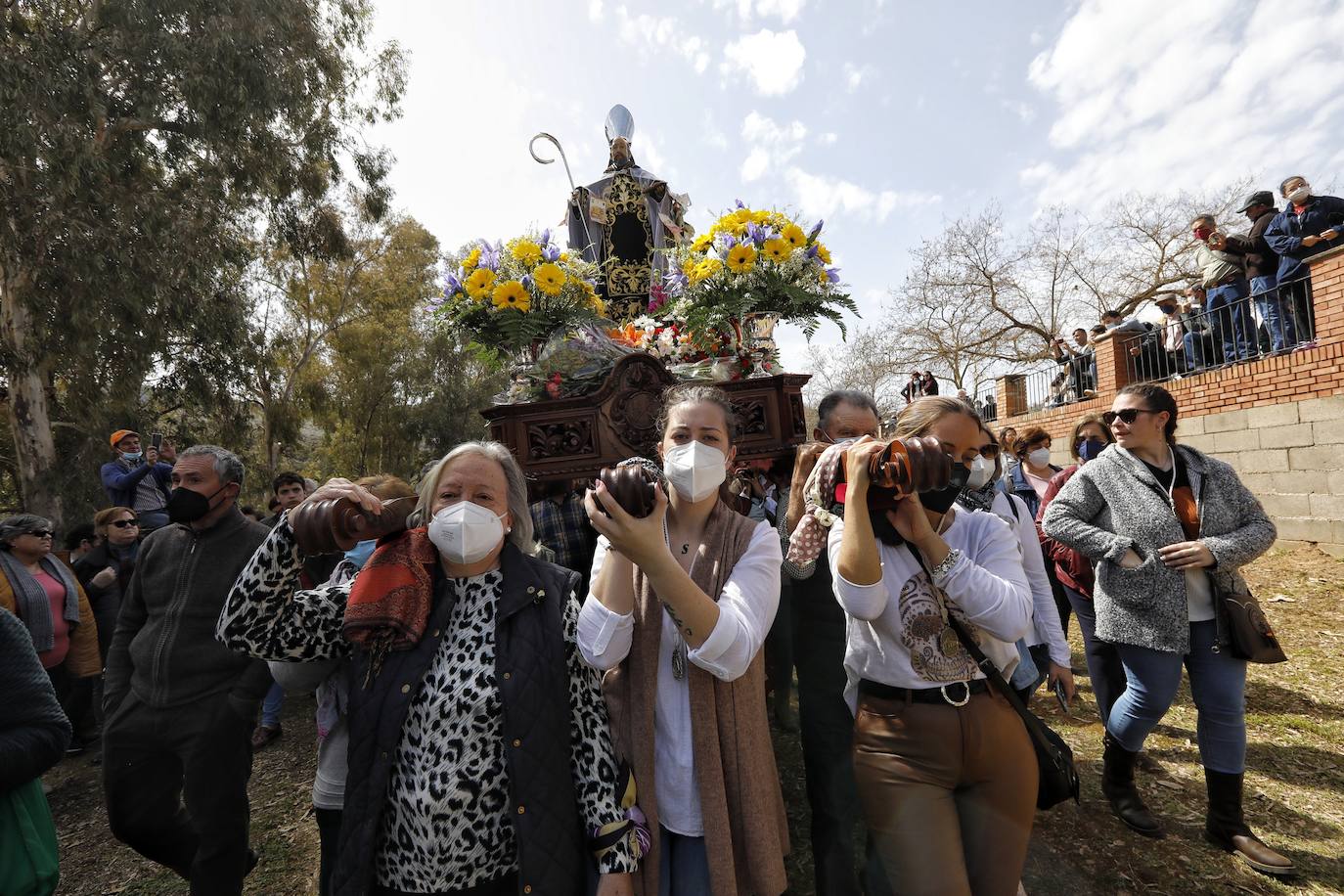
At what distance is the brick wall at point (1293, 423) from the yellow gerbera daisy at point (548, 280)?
329 inches

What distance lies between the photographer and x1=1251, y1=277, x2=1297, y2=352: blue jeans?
25.6 feet

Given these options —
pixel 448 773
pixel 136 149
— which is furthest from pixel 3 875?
pixel 136 149

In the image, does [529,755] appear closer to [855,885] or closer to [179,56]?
[855,885]

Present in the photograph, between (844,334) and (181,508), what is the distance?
3662 mm

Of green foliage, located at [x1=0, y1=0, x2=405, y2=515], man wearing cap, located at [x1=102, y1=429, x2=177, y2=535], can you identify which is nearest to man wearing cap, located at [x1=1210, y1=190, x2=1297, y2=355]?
man wearing cap, located at [x1=102, y1=429, x2=177, y2=535]

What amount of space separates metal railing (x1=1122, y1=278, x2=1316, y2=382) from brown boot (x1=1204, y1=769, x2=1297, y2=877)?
281 inches

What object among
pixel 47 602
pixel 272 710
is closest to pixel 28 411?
pixel 47 602

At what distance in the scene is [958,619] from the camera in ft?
6.16

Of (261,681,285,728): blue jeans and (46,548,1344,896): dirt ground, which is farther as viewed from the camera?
(261,681,285,728): blue jeans

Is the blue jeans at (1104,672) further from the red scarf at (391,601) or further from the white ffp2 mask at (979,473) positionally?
the red scarf at (391,601)

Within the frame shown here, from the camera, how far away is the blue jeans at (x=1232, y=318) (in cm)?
857

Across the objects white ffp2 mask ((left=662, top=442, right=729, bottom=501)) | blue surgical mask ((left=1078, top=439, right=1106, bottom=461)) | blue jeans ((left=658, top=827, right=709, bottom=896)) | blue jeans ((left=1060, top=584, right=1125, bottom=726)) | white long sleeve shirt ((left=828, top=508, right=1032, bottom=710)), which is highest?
white ffp2 mask ((left=662, top=442, right=729, bottom=501))

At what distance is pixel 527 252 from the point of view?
4129mm

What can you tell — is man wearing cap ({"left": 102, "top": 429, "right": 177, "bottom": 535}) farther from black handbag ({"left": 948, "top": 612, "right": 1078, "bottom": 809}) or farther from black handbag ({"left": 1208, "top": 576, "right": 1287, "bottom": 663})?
black handbag ({"left": 1208, "top": 576, "right": 1287, "bottom": 663})
